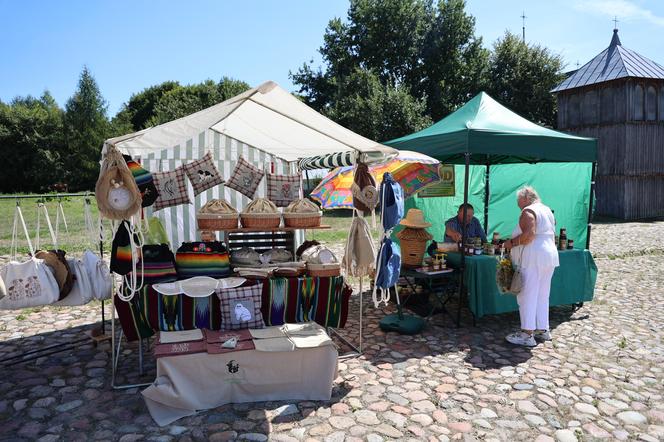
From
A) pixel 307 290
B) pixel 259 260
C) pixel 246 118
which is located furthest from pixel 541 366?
pixel 246 118

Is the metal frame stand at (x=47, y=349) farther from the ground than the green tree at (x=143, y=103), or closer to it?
closer to it

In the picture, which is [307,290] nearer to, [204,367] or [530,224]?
[204,367]

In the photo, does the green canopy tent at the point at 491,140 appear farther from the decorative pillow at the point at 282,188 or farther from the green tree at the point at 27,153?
the green tree at the point at 27,153

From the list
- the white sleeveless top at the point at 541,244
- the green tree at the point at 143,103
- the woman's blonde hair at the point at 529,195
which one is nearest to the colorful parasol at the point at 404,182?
the woman's blonde hair at the point at 529,195

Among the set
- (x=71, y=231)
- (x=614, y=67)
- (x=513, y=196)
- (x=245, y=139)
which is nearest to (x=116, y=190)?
(x=245, y=139)

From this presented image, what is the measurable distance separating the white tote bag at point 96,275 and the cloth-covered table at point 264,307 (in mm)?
565

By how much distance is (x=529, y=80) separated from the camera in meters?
24.9

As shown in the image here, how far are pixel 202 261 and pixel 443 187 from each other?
4878 millimetres

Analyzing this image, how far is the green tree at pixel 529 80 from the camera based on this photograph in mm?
24812

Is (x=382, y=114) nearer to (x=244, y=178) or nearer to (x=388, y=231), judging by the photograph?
(x=244, y=178)

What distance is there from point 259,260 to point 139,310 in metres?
1.28

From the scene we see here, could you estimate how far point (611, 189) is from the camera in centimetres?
2064

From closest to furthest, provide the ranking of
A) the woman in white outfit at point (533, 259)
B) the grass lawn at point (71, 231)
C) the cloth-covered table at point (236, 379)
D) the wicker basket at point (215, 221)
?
the cloth-covered table at point (236, 379) < the wicker basket at point (215, 221) < the woman in white outfit at point (533, 259) < the grass lawn at point (71, 231)

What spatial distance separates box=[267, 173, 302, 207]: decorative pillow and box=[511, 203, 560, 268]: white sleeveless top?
2806 mm
